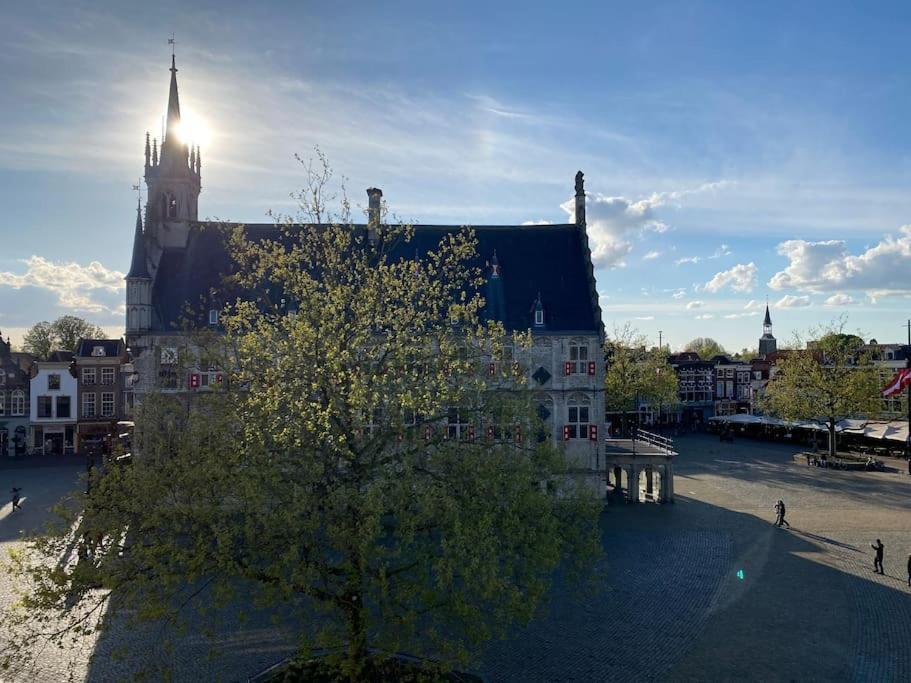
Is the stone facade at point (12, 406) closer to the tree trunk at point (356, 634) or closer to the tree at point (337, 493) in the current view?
the tree at point (337, 493)

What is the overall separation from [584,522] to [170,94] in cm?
4369

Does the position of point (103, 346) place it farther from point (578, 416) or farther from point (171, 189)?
point (578, 416)

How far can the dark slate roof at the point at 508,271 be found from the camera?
41000 mm

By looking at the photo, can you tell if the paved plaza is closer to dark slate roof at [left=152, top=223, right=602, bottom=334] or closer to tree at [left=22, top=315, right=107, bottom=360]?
dark slate roof at [left=152, top=223, right=602, bottom=334]

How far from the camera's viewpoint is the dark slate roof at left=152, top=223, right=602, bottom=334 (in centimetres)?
4100

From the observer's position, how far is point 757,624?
21.4 m

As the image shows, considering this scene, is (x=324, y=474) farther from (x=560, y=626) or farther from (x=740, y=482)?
Answer: (x=740, y=482)

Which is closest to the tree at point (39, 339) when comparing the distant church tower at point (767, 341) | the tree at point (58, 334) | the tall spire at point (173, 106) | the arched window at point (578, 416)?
the tree at point (58, 334)

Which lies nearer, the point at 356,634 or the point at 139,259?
the point at 356,634

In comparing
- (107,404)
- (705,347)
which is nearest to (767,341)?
(705,347)

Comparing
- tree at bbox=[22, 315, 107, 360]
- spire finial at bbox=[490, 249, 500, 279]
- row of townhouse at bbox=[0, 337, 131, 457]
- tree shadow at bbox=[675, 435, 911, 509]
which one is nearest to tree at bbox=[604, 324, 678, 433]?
tree shadow at bbox=[675, 435, 911, 509]

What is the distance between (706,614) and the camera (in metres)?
22.2

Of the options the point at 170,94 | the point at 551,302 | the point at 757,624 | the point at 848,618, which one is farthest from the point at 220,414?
the point at 170,94

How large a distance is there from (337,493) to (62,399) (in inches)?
2350
